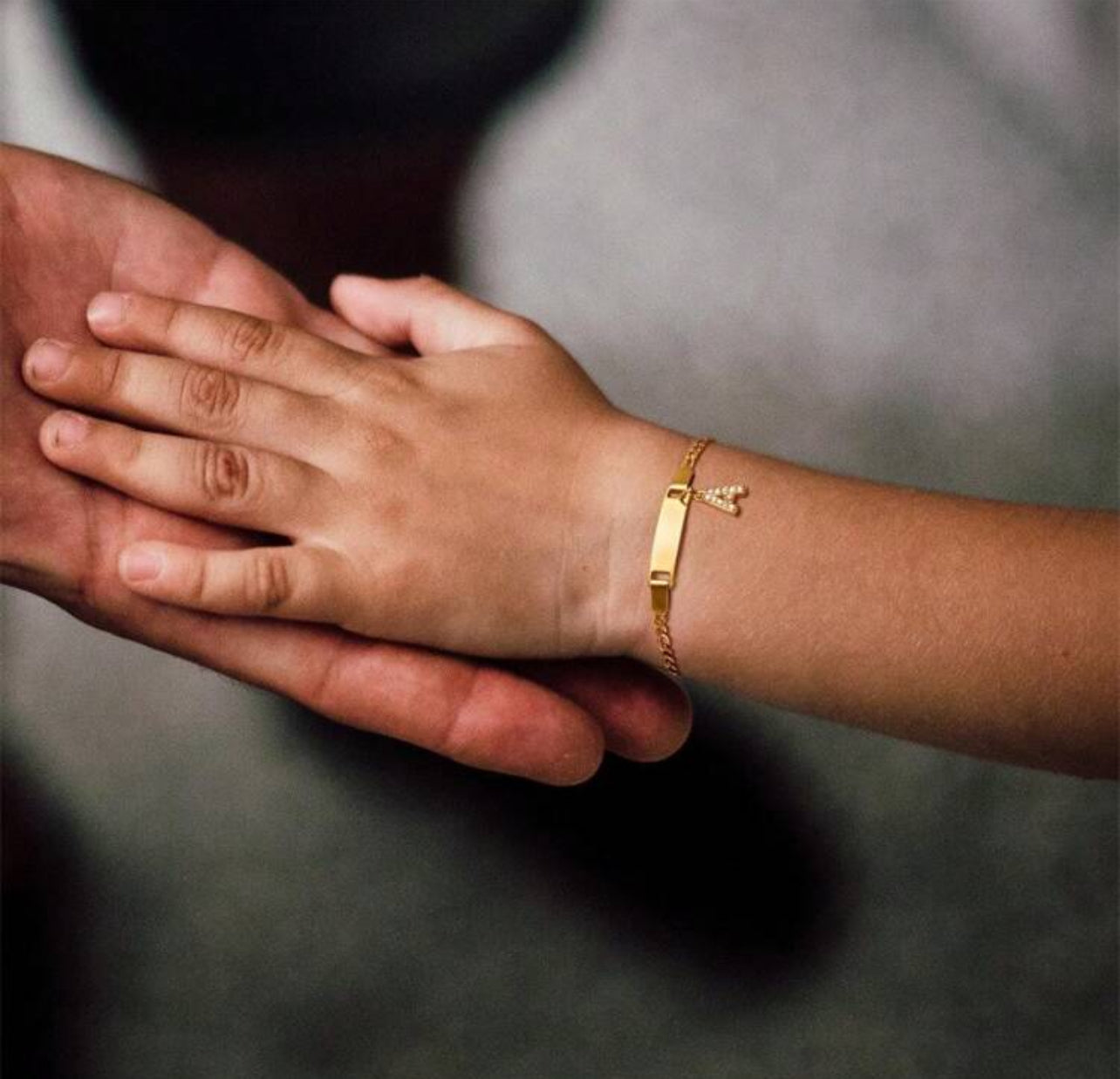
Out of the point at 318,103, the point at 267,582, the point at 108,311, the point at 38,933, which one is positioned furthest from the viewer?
the point at 318,103

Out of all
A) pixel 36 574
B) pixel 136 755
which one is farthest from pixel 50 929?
pixel 36 574

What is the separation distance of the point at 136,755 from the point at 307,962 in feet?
0.78

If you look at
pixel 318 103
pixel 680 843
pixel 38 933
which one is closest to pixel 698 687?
pixel 680 843

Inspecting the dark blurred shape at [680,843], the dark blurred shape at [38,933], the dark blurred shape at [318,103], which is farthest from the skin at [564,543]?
the dark blurred shape at [318,103]

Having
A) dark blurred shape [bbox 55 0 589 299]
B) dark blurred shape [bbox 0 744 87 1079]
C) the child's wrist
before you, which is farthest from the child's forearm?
dark blurred shape [bbox 55 0 589 299]

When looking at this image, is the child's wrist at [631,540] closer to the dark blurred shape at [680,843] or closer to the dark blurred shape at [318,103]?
the dark blurred shape at [680,843]

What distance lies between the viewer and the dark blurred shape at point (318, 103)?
61.2 inches

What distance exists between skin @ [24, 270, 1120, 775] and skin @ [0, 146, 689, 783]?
1.0 inches

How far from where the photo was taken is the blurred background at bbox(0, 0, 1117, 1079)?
1.12 metres

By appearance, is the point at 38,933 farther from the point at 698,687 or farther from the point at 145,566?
the point at 698,687

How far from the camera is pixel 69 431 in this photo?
3.07ft

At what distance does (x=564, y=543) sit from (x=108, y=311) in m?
0.36

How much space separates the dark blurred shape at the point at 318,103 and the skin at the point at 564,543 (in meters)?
0.55

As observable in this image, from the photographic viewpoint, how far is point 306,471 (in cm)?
95
